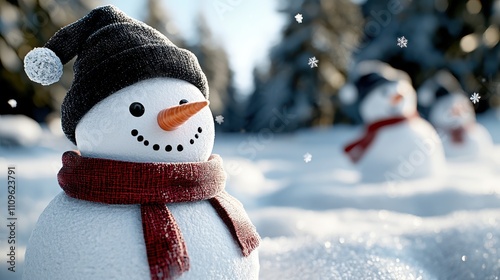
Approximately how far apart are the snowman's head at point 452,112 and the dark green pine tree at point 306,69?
126 inches

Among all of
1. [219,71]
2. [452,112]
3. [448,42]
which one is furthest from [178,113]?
[448,42]

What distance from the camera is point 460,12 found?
322 inches

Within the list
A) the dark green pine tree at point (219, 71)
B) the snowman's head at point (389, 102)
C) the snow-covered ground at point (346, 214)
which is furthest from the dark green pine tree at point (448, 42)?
the snowman's head at point (389, 102)

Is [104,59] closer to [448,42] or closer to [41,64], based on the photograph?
[41,64]

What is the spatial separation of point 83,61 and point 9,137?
3.14m

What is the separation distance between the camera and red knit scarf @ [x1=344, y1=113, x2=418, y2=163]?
3820mm

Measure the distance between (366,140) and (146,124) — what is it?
2927mm

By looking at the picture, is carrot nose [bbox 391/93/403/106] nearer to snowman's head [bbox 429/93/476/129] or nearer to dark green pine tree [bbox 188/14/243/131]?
snowman's head [bbox 429/93/476/129]

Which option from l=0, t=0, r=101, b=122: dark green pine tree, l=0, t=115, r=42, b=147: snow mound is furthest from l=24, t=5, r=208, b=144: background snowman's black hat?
l=0, t=115, r=42, b=147: snow mound

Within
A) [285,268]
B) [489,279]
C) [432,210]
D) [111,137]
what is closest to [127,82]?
[111,137]

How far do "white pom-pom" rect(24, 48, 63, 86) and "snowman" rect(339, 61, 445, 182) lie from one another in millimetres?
2879

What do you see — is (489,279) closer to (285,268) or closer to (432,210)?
(285,268)

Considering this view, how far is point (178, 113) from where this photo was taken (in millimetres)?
1172

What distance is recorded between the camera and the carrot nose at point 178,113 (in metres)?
1.17
